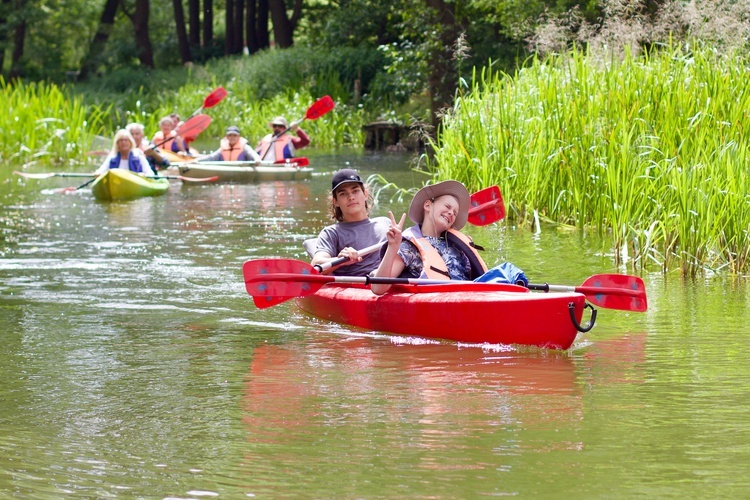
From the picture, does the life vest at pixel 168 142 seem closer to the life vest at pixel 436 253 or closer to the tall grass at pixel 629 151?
the tall grass at pixel 629 151

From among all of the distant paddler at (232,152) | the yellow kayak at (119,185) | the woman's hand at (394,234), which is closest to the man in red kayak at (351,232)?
the woman's hand at (394,234)

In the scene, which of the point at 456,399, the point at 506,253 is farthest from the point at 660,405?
the point at 506,253

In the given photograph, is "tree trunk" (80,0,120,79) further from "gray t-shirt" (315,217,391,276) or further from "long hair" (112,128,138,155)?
"gray t-shirt" (315,217,391,276)

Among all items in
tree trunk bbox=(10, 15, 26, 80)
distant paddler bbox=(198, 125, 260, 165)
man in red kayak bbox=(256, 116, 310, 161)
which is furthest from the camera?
tree trunk bbox=(10, 15, 26, 80)

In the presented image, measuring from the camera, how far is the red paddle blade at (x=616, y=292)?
6397 mm

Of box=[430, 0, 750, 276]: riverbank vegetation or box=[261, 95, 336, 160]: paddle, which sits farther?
box=[261, 95, 336, 160]: paddle

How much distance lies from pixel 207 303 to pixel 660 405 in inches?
144

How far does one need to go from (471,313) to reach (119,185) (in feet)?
30.9

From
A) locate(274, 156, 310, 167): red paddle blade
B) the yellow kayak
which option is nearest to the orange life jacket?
locate(274, 156, 310, 167): red paddle blade

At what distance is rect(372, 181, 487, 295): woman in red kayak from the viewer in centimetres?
691

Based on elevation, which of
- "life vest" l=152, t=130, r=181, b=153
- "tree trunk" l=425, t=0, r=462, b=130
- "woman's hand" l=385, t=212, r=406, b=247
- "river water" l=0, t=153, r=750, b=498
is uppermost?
"tree trunk" l=425, t=0, r=462, b=130

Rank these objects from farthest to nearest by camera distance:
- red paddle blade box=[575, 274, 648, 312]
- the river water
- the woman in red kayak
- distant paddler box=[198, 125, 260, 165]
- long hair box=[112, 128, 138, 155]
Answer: distant paddler box=[198, 125, 260, 165], long hair box=[112, 128, 138, 155], the woman in red kayak, red paddle blade box=[575, 274, 648, 312], the river water

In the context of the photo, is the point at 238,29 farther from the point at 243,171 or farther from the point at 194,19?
the point at 243,171

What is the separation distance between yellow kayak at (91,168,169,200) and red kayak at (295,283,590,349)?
8187mm
